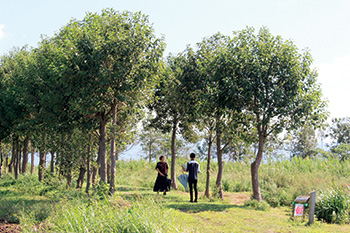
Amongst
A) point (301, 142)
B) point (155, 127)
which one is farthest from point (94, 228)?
point (301, 142)

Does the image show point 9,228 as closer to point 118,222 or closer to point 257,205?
point 118,222

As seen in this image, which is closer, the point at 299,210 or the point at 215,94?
the point at 299,210

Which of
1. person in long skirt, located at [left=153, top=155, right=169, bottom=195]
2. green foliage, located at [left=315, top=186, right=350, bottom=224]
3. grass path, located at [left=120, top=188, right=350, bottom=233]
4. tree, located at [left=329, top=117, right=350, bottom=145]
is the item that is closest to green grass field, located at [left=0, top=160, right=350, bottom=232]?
grass path, located at [left=120, top=188, right=350, bottom=233]

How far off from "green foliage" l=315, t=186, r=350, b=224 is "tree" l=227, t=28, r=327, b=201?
120 inches

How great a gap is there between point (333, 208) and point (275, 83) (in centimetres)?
501

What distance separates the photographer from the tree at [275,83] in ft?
45.5

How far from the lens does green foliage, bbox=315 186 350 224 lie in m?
12.0

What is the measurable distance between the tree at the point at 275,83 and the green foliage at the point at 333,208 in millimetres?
3058

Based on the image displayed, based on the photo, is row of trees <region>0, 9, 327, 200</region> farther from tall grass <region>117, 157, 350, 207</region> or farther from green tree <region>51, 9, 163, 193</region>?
tall grass <region>117, 157, 350, 207</region>

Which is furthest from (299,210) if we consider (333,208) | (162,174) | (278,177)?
(278,177)

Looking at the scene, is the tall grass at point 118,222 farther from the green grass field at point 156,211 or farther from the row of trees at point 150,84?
the row of trees at point 150,84

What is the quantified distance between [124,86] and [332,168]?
16.5 meters

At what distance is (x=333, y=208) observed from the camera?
12367mm

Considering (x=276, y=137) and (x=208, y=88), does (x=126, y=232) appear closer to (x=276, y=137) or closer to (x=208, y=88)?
(x=208, y=88)
